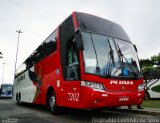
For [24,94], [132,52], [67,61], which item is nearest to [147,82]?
[24,94]

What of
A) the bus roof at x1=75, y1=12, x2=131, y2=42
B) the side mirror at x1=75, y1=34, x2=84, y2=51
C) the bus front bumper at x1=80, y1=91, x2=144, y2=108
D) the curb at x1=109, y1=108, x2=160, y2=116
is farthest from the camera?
the curb at x1=109, y1=108, x2=160, y2=116

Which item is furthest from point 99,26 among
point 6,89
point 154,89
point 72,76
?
point 6,89

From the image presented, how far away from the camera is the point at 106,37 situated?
27.8ft

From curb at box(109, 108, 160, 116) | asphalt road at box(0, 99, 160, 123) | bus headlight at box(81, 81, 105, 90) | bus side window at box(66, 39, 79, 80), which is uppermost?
bus side window at box(66, 39, 79, 80)

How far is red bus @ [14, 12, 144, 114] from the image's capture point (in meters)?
7.46

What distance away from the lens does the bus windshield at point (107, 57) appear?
7.66 metres

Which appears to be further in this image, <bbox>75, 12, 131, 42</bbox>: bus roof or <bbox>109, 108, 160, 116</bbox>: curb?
<bbox>109, 108, 160, 116</bbox>: curb

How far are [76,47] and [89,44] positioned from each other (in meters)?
0.43

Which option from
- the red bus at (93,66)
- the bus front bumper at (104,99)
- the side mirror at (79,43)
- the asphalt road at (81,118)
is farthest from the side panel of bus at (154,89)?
the side mirror at (79,43)

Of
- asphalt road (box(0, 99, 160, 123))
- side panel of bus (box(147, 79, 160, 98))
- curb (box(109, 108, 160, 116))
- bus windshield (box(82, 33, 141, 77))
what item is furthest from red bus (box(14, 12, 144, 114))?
side panel of bus (box(147, 79, 160, 98))

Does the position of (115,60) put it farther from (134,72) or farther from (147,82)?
(147,82)

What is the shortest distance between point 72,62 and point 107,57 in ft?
3.89

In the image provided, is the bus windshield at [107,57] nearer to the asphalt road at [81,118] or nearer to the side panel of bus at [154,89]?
the asphalt road at [81,118]

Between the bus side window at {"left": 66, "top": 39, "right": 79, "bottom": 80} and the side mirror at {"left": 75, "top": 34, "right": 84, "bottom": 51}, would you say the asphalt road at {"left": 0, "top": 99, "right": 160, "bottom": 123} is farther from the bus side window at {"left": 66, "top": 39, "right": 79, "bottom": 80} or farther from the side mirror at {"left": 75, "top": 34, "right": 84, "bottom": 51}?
the side mirror at {"left": 75, "top": 34, "right": 84, "bottom": 51}
